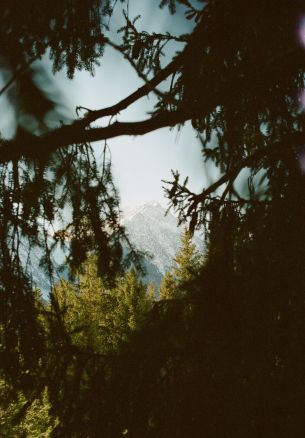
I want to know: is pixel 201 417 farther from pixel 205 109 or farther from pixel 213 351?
pixel 205 109

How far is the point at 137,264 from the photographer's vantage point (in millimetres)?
2127

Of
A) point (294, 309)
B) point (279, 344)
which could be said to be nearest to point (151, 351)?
point (279, 344)

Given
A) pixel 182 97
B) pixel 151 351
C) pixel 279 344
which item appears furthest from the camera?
pixel 182 97

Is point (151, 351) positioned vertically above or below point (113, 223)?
below

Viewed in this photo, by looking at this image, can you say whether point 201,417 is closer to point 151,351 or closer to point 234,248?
point 151,351

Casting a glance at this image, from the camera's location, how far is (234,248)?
231 cm

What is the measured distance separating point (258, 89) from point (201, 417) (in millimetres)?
2018

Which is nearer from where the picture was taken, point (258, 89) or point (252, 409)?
point (252, 409)

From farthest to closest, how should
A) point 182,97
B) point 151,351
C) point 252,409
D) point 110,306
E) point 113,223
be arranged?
point 110,306 → point 182,97 → point 113,223 → point 151,351 → point 252,409

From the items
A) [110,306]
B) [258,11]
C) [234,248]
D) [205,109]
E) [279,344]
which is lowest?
[279,344]

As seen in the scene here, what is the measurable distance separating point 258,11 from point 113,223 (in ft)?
5.90

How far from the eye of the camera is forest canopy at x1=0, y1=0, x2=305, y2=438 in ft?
5.47

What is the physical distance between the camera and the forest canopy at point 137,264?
167 cm

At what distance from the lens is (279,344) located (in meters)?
1.71
